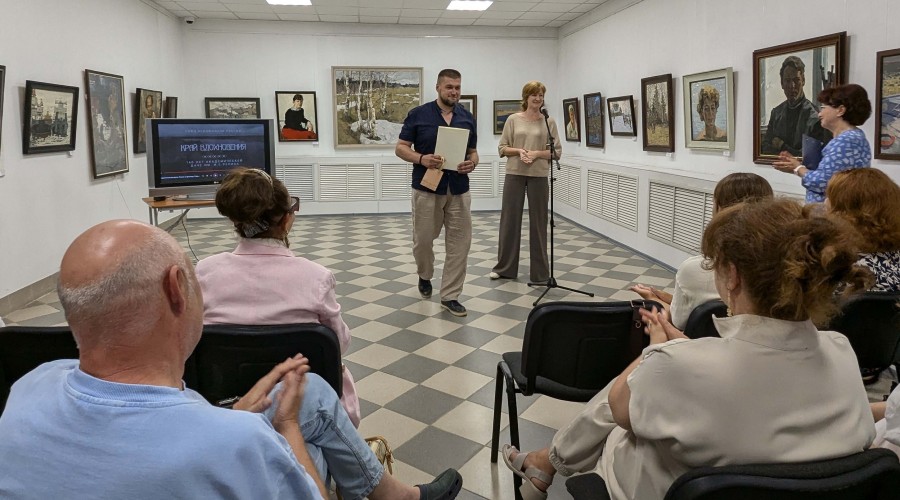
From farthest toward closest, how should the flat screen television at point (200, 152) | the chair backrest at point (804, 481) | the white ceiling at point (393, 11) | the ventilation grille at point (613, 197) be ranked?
the white ceiling at point (393, 11)
the ventilation grille at point (613, 197)
the flat screen television at point (200, 152)
the chair backrest at point (804, 481)

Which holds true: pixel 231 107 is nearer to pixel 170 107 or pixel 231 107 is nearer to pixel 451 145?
pixel 170 107

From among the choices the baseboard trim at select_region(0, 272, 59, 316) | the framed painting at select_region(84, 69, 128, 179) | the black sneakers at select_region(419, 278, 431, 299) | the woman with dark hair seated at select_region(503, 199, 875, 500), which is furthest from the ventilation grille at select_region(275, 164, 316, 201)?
the woman with dark hair seated at select_region(503, 199, 875, 500)

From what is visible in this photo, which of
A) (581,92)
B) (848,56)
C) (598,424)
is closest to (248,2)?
(581,92)

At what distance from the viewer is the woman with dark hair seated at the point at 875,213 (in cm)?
245

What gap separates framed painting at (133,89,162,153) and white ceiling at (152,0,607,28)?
144cm

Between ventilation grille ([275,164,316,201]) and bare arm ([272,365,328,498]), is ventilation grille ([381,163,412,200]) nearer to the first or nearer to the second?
ventilation grille ([275,164,316,201])

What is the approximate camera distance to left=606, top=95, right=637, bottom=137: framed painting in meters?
7.92

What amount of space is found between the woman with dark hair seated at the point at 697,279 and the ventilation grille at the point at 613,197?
17.4 ft

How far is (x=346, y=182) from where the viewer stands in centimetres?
1086

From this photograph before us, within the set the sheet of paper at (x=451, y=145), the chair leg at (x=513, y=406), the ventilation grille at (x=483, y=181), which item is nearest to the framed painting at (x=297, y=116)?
the ventilation grille at (x=483, y=181)

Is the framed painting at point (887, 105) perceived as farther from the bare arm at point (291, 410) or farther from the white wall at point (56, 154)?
the white wall at point (56, 154)

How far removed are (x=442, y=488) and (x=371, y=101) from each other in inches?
364

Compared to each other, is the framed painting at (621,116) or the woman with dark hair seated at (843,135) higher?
the framed painting at (621,116)

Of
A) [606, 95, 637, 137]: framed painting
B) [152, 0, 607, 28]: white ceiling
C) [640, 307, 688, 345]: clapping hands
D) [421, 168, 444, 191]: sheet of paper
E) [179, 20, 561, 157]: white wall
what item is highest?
[152, 0, 607, 28]: white ceiling
